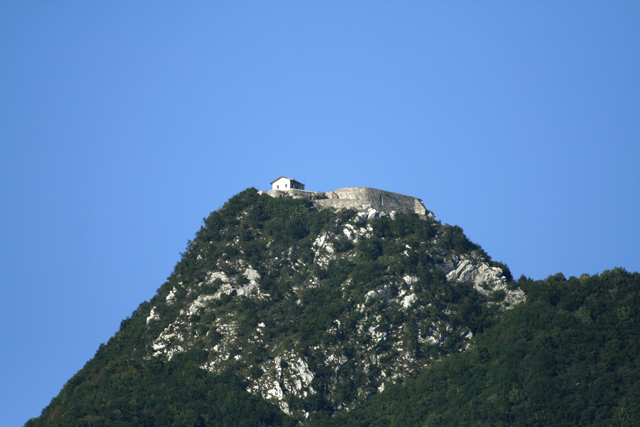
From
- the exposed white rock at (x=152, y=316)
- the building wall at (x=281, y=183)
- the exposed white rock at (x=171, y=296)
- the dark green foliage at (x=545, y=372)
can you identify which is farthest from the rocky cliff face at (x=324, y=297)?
the building wall at (x=281, y=183)

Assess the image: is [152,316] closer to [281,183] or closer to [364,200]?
[281,183]

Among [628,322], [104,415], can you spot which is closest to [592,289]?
[628,322]

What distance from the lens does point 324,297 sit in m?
93.4

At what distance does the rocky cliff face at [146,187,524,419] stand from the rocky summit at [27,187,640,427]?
13 centimetres

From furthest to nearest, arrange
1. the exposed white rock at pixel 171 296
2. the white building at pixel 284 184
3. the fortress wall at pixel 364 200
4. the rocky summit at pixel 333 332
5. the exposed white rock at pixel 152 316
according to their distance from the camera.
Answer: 1. the white building at pixel 284 184
2. the fortress wall at pixel 364 200
3. the exposed white rock at pixel 171 296
4. the exposed white rock at pixel 152 316
5. the rocky summit at pixel 333 332

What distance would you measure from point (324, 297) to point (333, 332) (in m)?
4.58

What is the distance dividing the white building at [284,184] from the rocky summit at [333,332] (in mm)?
6452

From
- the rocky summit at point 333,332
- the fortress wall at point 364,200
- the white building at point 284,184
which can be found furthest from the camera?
the white building at point 284,184

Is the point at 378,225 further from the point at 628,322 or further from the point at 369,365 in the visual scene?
the point at 628,322

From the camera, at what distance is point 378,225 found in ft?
327

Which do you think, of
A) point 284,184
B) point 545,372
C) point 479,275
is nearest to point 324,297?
point 479,275

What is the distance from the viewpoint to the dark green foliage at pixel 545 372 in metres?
79.2

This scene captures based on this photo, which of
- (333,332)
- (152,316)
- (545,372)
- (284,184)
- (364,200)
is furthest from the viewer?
(284,184)

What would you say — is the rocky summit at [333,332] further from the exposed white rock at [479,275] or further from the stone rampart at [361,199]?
the stone rampart at [361,199]
